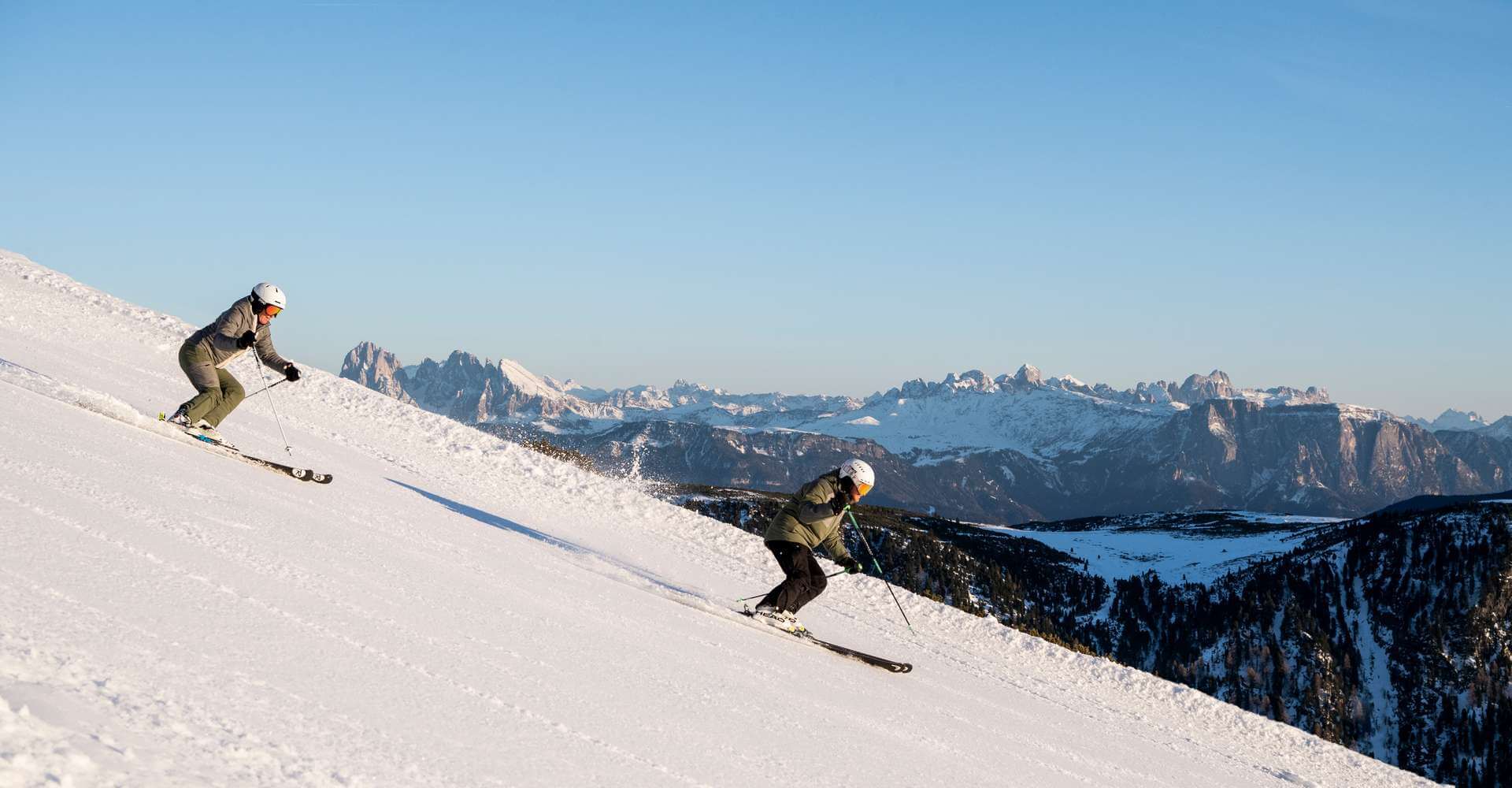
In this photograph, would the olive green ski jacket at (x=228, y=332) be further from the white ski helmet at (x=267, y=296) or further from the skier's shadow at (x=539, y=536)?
the skier's shadow at (x=539, y=536)

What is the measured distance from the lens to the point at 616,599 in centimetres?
1304

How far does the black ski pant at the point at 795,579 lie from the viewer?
558 inches

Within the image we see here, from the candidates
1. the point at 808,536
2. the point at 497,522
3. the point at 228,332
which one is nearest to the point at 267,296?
the point at 228,332

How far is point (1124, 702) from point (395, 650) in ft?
53.0

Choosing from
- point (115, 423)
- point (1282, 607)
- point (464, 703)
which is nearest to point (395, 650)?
point (464, 703)

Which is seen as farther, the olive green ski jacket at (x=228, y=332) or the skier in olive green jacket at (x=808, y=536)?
the olive green ski jacket at (x=228, y=332)

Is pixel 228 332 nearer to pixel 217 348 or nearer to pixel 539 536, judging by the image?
pixel 217 348

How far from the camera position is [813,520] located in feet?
44.7

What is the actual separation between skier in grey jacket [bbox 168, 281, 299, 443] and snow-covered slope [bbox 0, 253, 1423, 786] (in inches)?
32.2

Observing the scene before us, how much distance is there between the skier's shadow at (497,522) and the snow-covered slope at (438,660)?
14cm

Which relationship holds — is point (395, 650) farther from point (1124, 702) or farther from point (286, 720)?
point (1124, 702)

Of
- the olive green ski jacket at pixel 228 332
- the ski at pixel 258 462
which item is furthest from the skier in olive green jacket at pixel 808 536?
the olive green ski jacket at pixel 228 332

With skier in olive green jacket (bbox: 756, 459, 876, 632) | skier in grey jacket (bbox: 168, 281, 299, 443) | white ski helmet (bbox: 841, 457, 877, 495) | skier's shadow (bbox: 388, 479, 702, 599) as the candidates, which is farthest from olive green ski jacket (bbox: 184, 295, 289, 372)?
white ski helmet (bbox: 841, 457, 877, 495)

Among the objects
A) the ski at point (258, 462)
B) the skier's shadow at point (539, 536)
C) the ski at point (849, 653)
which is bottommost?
the ski at point (849, 653)
